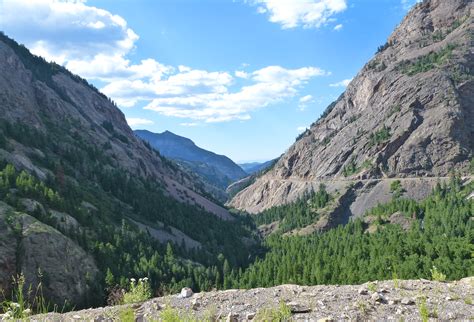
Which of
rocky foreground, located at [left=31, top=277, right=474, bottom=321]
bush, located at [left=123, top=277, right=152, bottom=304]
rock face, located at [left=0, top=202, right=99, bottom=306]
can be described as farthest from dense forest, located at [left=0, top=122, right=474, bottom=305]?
rocky foreground, located at [left=31, top=277, right=474, bottom=321]

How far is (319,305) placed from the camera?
52.3 feet

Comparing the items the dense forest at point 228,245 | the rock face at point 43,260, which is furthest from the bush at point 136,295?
the rock face at point 43,260

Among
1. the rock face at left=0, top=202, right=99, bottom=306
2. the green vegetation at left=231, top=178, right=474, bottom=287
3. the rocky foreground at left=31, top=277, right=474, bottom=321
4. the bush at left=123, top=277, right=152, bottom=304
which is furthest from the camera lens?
the green vegetation at left=231, top=178, right=474, bottom=287

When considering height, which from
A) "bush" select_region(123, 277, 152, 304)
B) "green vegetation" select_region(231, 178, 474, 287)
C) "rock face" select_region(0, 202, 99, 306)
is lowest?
"green vegetation" select_region(231, 178, 474, 287)

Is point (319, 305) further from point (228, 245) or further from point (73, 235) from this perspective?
point (228, 245)

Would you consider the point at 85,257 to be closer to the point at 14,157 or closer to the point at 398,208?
the point at 14,157

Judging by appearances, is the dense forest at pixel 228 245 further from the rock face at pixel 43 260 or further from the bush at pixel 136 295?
the bush at pixel 136 295

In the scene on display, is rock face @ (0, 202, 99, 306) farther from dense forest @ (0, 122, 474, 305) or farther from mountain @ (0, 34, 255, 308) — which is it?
dense forest @ (0, 122, 474, 305)

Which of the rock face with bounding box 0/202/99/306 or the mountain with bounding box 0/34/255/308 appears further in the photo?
the mountain with bounding box 0/34/255/308

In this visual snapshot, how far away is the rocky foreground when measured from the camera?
14344mm

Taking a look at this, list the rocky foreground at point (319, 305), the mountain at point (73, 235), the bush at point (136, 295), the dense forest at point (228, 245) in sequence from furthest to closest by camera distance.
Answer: the dense forest at point (228, 245) < the mountain at point (73, 235) < the bush at point (136, 295) < the rocky foreground at point (319, 305)

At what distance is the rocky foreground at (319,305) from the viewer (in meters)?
14.3

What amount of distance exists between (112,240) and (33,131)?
327ft

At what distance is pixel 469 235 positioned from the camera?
12725 centimetres
